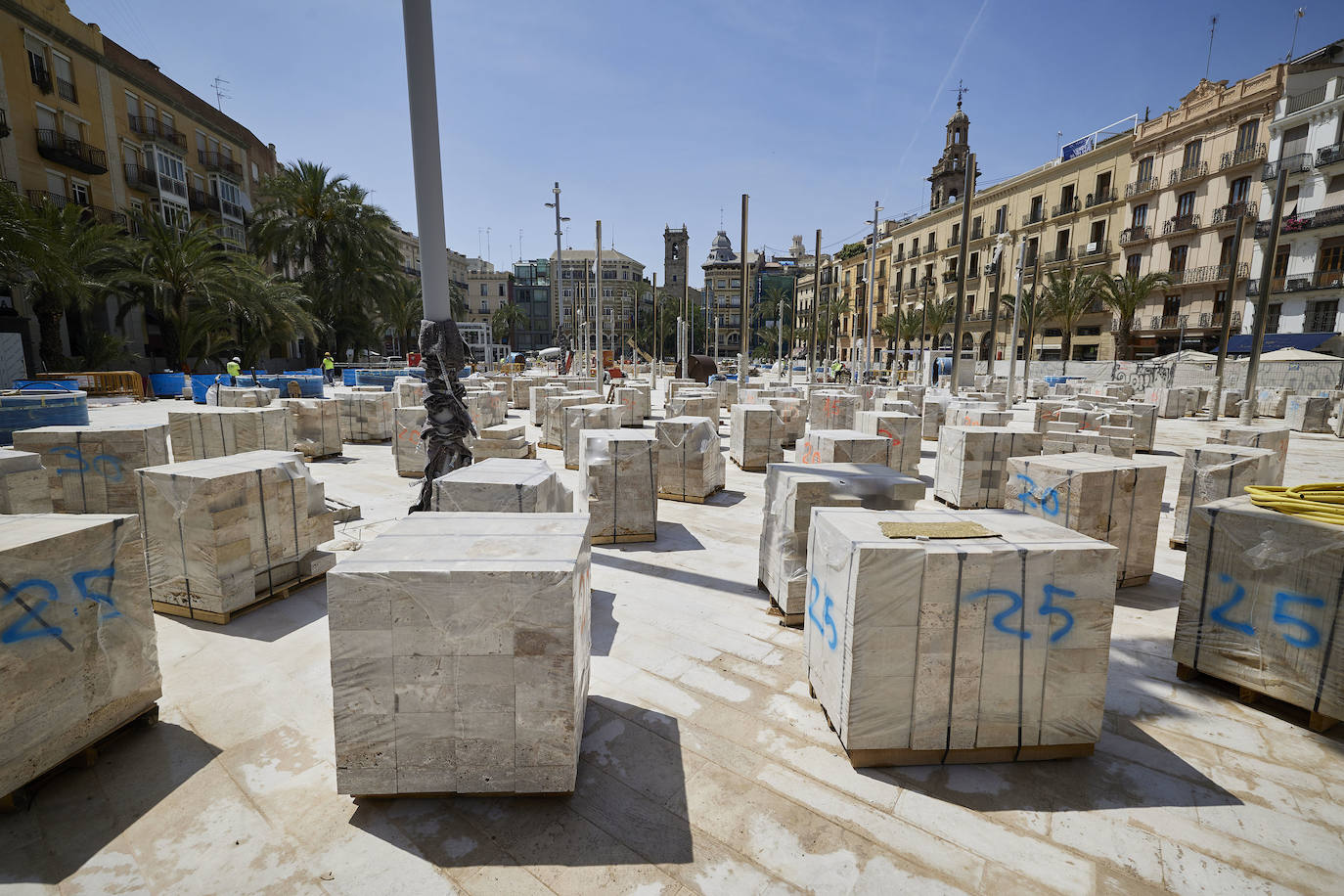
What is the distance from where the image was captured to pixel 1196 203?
37469 mm

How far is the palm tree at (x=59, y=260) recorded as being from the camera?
61.6 feet

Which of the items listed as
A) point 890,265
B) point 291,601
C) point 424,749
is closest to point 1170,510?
point 424,749

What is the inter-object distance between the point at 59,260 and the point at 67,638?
23960mm

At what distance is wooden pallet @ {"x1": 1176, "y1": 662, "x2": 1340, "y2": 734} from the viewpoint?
3924 mm

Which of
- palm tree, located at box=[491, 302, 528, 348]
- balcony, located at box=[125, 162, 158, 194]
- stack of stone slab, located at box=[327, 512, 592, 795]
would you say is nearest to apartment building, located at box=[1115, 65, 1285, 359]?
stack of stone slab, located at box=[327, 512, 592, 795]

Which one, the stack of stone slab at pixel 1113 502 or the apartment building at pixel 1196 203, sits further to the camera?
the apartment building at pixel 1196 203

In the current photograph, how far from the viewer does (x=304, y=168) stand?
3469 cm

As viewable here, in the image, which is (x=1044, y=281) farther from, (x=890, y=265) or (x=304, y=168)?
(x=304, y=168)

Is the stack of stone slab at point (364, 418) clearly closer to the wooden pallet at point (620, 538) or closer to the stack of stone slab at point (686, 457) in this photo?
the stack of stone slab at point (686, 457)

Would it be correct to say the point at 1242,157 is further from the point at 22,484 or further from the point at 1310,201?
the point at 22,484

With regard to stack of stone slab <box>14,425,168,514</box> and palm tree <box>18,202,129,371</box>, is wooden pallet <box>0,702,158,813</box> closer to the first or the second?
stack of stone slab <box>14,425,168,514</box>

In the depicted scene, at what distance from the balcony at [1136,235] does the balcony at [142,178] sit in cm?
6075

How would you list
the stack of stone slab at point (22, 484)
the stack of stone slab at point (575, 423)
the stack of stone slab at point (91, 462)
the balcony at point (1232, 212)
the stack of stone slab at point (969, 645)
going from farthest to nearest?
the balcony at point (1232, 212)
the stack of stone slab at point (575, 423)
the stack of stone slab at point (91, 462)
the stack of stone slab at point (22, 484)
the stack of stone slab at point (969, 645)

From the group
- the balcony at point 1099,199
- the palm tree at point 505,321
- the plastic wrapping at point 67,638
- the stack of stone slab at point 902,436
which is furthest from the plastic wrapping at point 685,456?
the palm tree at point 505,321
